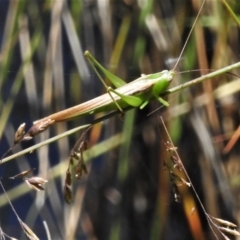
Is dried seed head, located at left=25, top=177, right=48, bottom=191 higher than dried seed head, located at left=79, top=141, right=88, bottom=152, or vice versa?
dried seed head, located at left=79, top=141, right=88, bottom=152

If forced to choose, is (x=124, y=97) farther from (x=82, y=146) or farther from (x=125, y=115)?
(x=125, y=115)

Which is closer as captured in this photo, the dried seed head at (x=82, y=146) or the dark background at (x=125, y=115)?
the dried seed head at (x=82, y=146)

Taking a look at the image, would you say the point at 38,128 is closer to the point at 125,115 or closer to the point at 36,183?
the point at 36,183

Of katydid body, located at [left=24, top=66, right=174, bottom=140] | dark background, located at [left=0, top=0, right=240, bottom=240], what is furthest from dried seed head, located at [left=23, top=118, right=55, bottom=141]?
dark background, located at [left=0, top=0, right=240, bottom=240]

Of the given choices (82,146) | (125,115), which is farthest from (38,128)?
(125,115)

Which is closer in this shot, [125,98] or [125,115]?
[125,98]

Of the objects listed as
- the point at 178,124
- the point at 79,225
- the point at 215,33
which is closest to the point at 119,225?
the point at 79,225

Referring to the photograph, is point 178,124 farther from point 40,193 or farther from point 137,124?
point 40,193

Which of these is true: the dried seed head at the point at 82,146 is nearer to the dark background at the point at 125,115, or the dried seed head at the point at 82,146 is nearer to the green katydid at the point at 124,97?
the green katydid at the point at 124,97

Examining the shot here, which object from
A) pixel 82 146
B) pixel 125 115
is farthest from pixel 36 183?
pixel 125 115

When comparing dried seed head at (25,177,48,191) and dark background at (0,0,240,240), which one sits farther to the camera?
dark background at (0,0,240,240)

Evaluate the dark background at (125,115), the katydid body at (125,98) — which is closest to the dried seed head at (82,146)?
the katydid body at (125,98)

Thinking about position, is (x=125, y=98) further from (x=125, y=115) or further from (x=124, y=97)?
(x=125, y=115)

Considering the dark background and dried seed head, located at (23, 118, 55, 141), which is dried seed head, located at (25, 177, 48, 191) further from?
the dark background
